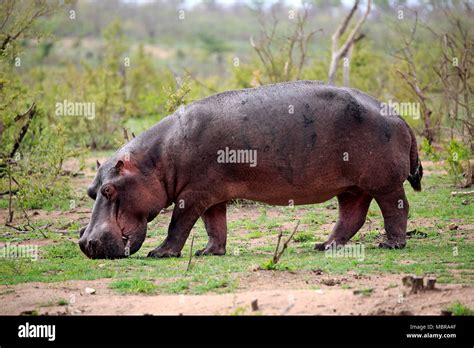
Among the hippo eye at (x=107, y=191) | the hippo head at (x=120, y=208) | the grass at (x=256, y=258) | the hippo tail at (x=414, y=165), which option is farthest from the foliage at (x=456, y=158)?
the hippo eye at (x=107, y=191)

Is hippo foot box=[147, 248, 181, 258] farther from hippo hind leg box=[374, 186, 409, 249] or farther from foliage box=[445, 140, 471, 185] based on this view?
foliage box=[445, 140, 471, 185]

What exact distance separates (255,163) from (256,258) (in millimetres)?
1037

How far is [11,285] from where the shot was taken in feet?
28.2

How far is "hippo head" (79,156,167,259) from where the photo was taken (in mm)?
9523

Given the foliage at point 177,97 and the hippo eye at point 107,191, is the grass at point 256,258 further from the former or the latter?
the foliage at point 177,97

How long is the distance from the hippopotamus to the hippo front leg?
1cm

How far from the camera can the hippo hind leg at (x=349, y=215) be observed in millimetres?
10188

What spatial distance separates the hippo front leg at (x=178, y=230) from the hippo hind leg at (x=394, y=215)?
2049 mm

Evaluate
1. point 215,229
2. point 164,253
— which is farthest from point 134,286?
point 215,229

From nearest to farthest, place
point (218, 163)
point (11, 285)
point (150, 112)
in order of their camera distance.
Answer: point (11, 285), point (218, 163), point (150, 112)
